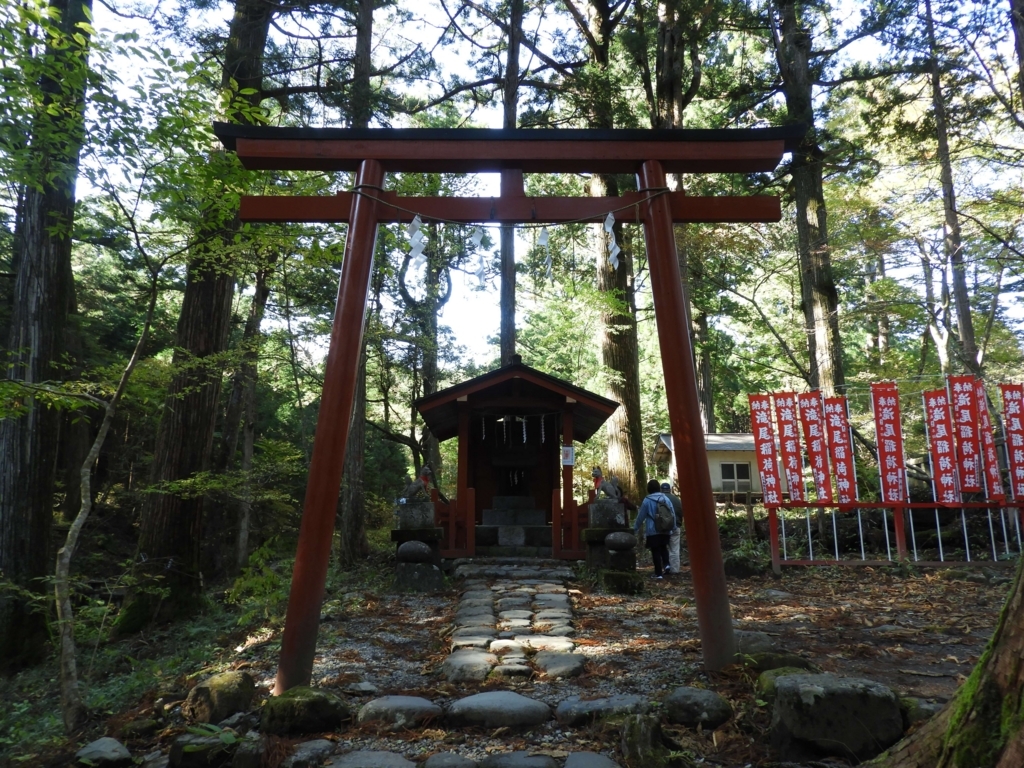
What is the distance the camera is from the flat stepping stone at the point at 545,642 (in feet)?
18.6

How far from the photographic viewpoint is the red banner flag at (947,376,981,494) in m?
9.73

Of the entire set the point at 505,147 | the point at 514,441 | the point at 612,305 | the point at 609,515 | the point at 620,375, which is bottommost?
the point at 609,515

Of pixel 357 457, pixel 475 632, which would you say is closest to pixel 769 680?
pixel 475 632

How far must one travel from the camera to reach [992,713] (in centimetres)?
242

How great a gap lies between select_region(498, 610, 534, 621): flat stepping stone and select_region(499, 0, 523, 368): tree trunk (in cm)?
816

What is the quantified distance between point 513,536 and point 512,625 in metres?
5.11

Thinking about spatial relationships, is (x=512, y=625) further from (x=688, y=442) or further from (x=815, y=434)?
(x=815, y=434)

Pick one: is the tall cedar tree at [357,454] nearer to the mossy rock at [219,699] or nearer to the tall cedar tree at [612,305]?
the tall cedar tree at [612,305]

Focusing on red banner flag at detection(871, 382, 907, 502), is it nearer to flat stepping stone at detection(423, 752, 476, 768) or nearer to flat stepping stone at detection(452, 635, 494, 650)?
flat stepping stone at detection(452, 635, 494, 650)

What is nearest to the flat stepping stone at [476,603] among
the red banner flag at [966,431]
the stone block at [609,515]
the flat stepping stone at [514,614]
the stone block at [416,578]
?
the flat stepping stone at [514,614]

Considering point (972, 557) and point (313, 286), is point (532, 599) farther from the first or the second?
point (313, 286)

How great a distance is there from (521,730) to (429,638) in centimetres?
257

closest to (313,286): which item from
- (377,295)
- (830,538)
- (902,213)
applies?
(377,295)

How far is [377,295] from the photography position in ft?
51.8
